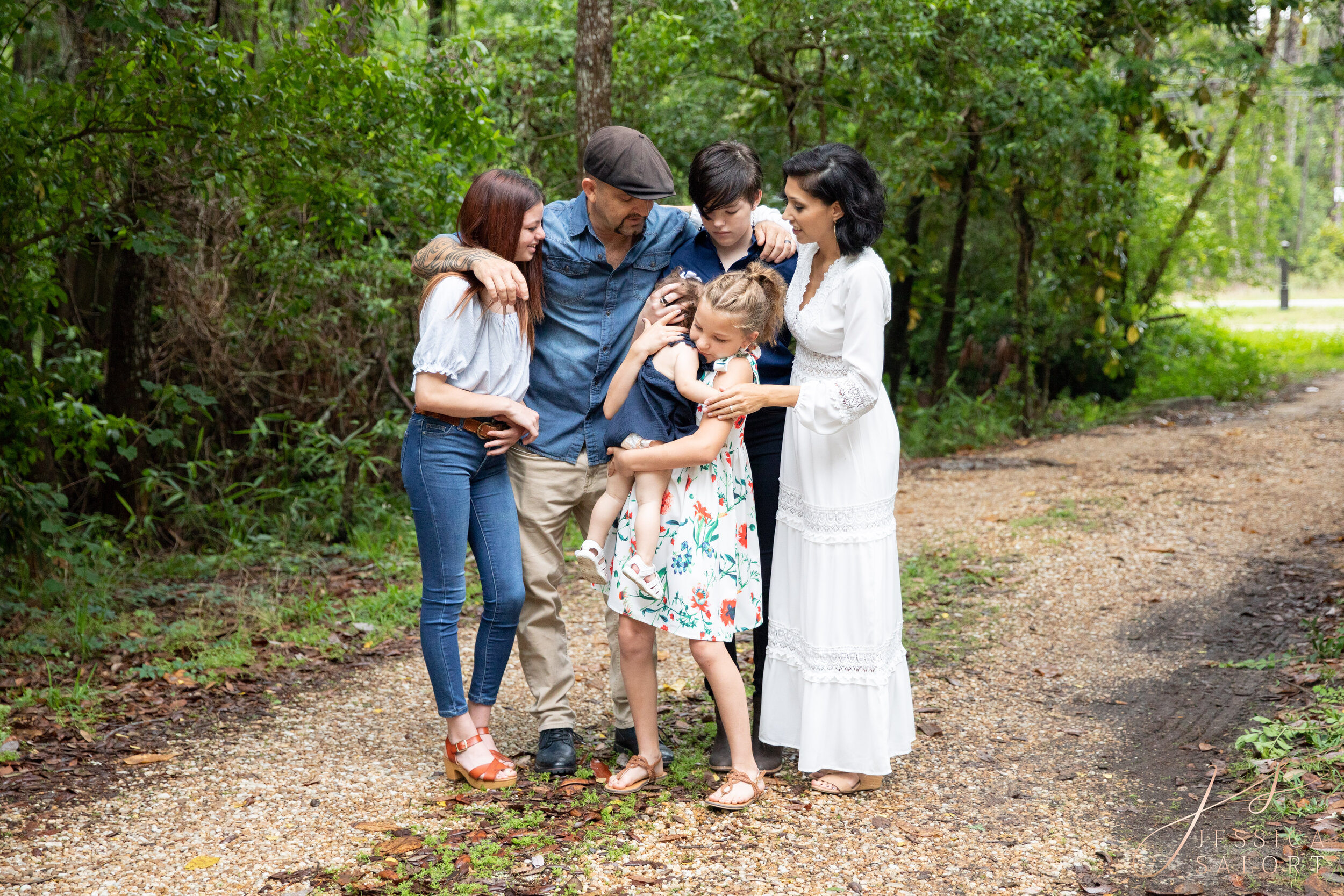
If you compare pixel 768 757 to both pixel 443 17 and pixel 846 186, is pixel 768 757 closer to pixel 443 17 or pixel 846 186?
pixel 846 186

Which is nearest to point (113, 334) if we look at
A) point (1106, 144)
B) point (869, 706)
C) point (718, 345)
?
point (718, 345)

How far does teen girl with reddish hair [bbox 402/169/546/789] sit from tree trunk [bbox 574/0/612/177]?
237 centimetres

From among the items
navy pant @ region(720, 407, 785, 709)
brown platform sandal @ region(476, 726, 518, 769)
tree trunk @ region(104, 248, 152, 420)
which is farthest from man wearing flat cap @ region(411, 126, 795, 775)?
tree trunk @ region(104, 248, 152, 420)

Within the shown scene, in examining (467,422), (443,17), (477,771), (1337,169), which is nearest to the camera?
(467,422)

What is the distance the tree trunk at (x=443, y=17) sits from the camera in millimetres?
9016

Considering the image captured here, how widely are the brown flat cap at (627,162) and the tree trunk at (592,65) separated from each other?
237 centimetres

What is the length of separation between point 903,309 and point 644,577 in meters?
7.74

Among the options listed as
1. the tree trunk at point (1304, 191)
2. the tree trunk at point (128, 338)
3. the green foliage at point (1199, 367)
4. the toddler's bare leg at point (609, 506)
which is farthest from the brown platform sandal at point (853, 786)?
the tree trunk at point (1304, 191)

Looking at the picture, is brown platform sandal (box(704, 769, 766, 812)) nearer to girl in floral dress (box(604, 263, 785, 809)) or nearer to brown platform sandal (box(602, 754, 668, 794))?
girl in floral dress (box(604, 263, 785, 809))

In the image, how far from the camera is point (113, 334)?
21.1 ft

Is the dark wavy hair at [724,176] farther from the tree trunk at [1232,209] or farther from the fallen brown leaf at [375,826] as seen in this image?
the tree trunk at [1232,209]

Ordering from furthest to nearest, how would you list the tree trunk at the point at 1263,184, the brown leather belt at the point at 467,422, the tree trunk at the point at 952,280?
the tree trunk at the point at 1263,184
the tree trunk at the point at 952,280
the brown leather belt at the point at 467,422

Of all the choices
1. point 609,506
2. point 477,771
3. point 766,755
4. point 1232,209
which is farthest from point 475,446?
point 1232,209

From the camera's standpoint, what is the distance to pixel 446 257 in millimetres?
3092
